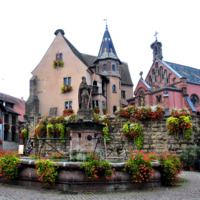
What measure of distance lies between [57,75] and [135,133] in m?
20.6

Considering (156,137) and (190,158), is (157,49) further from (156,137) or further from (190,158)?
(190,158)

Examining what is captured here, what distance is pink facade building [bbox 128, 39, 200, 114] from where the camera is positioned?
36.7 meters

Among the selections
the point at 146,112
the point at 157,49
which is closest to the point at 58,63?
the point at 146,112

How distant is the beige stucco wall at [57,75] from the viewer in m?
34.8

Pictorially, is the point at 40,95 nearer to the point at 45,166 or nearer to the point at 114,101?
the point at 114,101

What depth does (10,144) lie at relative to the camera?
140 ft

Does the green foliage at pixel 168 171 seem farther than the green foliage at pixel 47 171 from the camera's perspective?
Yes

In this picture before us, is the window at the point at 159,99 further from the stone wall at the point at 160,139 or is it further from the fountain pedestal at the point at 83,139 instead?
the fountain pedestal at the point at 83,139

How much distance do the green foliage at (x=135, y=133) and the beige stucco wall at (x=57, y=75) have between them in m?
16.0

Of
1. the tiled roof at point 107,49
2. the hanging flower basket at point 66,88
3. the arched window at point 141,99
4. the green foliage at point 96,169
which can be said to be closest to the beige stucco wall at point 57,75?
the hanging flower basket at point 66,88

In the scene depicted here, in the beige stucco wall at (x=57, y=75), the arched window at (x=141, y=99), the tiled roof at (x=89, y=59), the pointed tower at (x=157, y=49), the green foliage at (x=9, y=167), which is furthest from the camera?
the pointed tower at (x=157, y=49)

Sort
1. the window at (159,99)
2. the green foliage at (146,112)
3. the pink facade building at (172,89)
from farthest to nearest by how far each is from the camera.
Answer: the window at (159,99) < the pink facade building at (172,89) < the green foliage at (146,112)

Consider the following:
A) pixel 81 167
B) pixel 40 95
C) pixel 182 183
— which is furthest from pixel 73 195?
pixel 40 95

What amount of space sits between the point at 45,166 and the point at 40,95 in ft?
94.0
